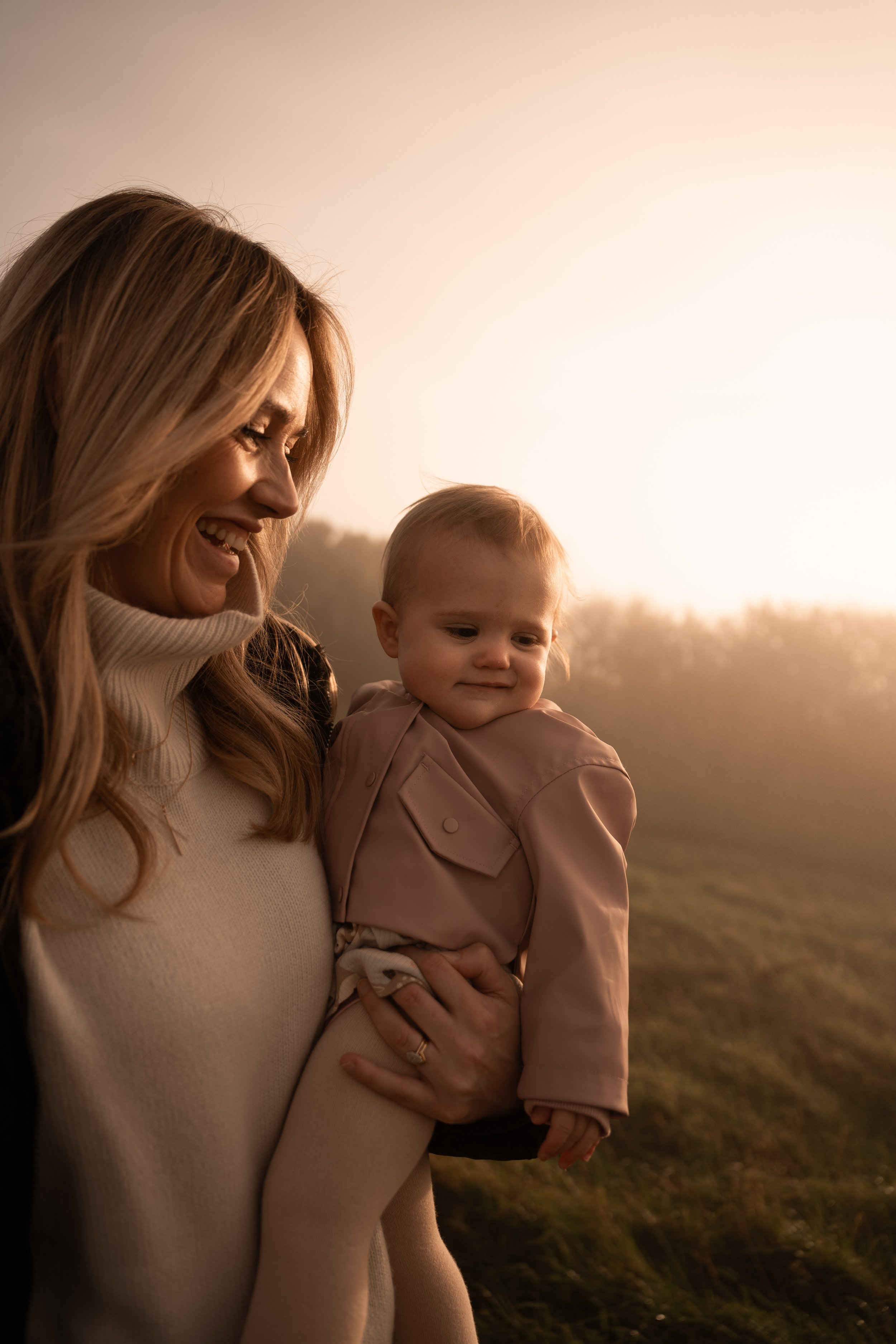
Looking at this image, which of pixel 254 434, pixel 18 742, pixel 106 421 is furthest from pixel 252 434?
pixel 18 742

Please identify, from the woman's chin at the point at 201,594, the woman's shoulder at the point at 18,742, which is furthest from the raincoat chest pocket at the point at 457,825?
the woman's shoulder at the point at 18,742

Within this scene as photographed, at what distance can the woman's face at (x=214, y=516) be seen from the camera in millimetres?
1799

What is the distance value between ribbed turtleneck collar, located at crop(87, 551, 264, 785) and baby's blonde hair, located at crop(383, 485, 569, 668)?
17.8 inches

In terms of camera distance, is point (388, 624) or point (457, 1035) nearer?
point (457, 1035)

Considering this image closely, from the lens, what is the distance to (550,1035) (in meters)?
1.73

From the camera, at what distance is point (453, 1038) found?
173 cm

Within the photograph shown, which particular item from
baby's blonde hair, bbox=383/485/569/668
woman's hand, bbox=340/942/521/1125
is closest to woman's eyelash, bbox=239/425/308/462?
baby's blonde hair, bbox=383/485/569/668

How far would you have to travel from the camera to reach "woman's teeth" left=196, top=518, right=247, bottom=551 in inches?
75.1

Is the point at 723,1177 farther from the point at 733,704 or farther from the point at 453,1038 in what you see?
the point at 733,704

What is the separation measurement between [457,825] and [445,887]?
0.14m

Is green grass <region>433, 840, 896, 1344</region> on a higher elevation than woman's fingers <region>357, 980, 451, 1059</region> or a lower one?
lower

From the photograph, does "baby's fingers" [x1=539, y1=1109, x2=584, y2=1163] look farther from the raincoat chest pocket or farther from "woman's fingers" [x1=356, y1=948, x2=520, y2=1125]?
the raincoat chest pocket

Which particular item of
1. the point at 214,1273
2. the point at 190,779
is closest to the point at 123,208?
the point at 190,779

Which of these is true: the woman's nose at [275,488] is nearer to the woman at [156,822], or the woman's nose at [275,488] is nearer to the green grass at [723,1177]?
the woman at [156,822]
